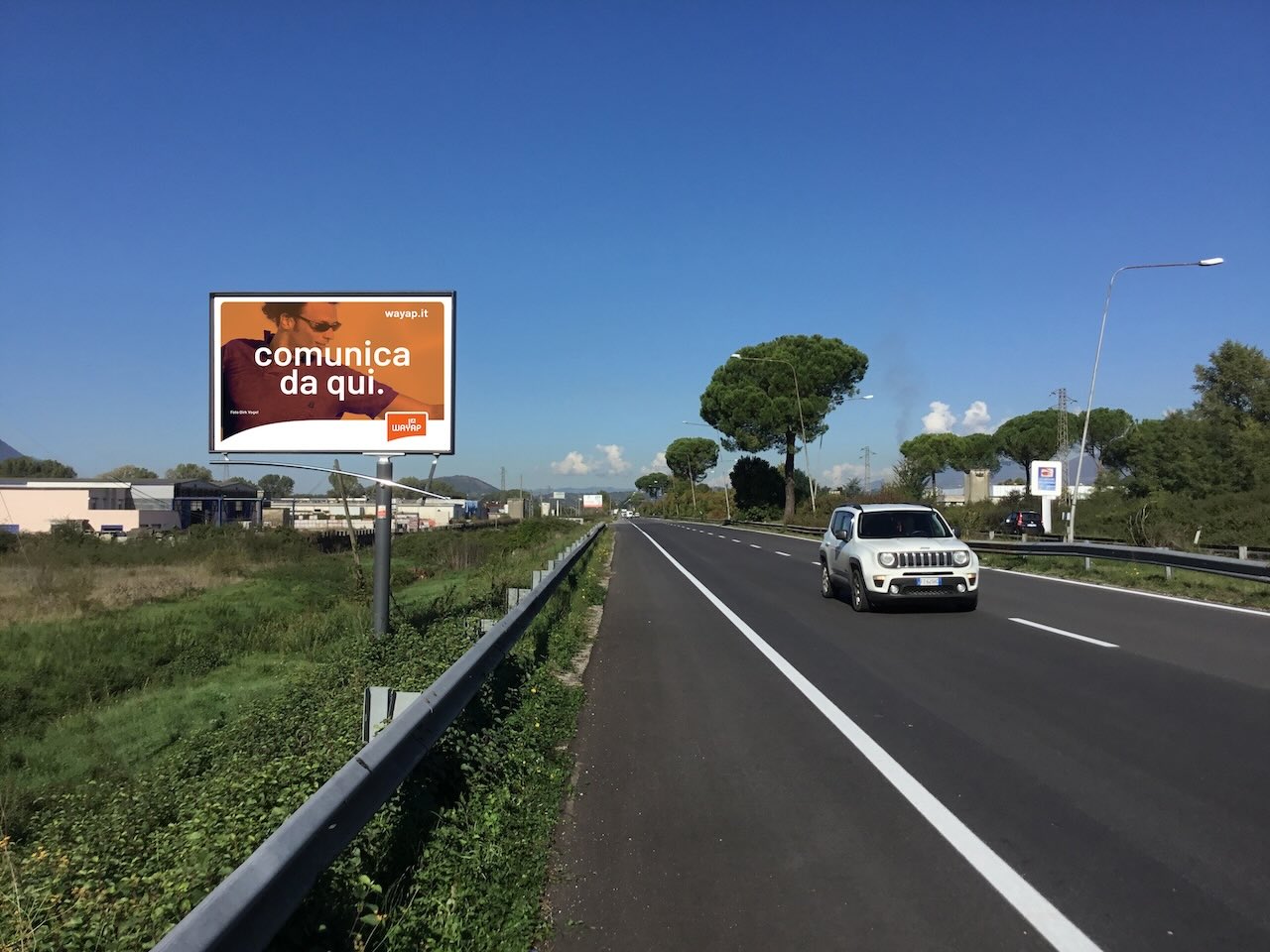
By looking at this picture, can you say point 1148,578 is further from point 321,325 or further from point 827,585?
point 321,325

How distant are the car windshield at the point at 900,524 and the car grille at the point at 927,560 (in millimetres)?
1106

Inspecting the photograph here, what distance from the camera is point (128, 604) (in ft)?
74.2

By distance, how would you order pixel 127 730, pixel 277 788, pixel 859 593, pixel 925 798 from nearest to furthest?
pixel 277 788 < pixel 925 798 < pixel 127 730 < pixel 859 593

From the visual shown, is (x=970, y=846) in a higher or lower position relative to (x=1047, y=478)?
lower

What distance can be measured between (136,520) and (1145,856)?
234ft

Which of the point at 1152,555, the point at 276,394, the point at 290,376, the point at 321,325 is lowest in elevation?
the point at 1152,555

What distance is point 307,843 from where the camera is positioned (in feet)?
9.73

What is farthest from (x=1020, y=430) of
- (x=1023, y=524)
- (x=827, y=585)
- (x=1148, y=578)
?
(x=827, y=585)

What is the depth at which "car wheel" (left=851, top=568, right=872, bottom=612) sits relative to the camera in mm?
14242

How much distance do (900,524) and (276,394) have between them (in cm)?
1004

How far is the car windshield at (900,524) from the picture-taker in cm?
1503

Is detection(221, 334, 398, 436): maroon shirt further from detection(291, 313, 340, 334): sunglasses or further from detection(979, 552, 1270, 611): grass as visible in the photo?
detection(979, 552, 1270, 611): grass

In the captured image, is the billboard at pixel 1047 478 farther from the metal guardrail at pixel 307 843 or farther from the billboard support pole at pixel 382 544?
the metal guardrail at pixel 307 843

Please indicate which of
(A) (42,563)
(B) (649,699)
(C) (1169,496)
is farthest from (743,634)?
(C) (1169,496)
